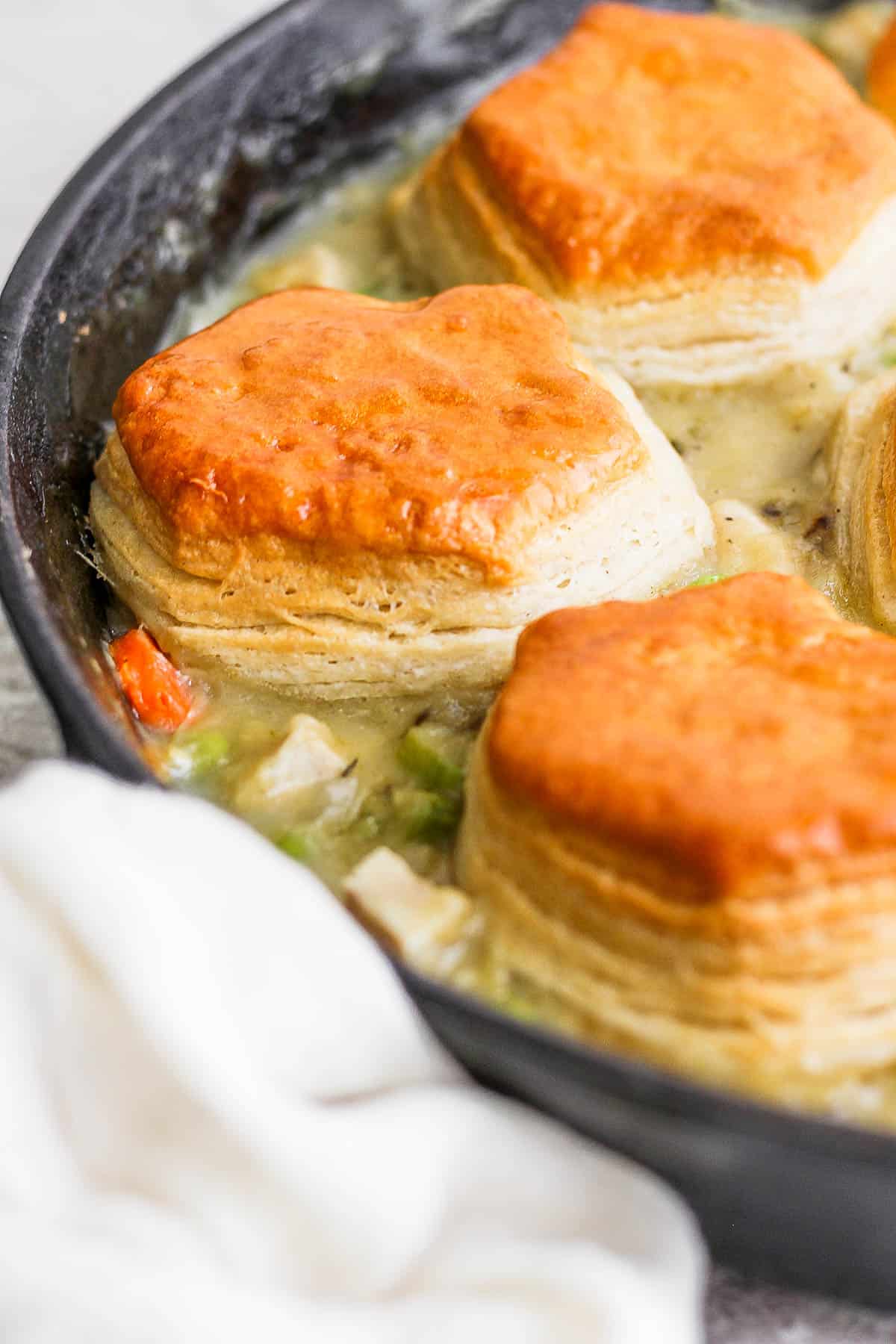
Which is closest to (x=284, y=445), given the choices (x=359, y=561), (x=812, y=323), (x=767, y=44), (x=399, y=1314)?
(x=359, y=561)

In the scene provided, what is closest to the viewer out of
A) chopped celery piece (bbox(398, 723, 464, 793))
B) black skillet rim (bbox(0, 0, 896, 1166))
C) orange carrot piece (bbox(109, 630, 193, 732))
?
black skillet rim (bbox(0, 0, 896, 1166))

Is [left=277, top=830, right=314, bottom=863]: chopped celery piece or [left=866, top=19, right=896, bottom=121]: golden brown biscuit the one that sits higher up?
[left=277, top=830, right=314, bottom=863]: chopped celery piece

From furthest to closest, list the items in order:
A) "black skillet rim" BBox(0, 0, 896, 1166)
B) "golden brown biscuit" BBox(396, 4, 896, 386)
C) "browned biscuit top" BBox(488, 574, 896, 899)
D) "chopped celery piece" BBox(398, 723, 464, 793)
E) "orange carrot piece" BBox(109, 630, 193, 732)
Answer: "golden brown biscuit" BBox(396, 4, 896, 386) → "orange carrot piece" BBox(109, 630, 193, 732) → "chopped celery piece" BBox(398, 723, 464, 793) → "browned biscuit top" BBox(488, 574, 896, 899) → "black skillet rim" BBox(0, 0, 896, 1166)

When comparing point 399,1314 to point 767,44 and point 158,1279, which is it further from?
point 767,44

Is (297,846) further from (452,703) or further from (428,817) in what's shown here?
(452,703)

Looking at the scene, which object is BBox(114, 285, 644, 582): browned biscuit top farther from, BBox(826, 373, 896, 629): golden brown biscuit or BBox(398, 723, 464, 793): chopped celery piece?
BBox(826, 373, 896, 629): golden brown biscuit

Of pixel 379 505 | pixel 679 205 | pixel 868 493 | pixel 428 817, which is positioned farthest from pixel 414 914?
pixel 679 205

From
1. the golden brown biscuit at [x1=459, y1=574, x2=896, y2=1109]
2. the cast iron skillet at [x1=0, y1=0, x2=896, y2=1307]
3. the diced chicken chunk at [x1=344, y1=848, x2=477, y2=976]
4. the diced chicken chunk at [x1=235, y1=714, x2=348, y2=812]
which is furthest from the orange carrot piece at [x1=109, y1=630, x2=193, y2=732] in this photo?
the golden brown biscuit at [x1=459, y1=574, x2=896, y2=1109]
